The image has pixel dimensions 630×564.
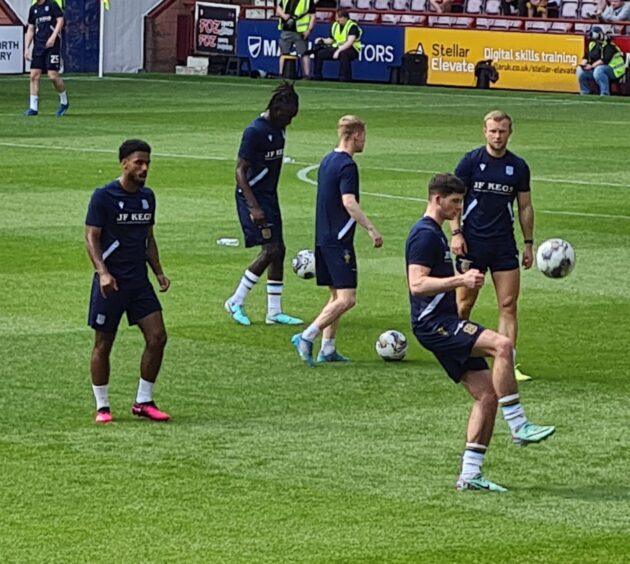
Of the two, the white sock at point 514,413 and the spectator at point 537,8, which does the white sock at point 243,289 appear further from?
the spectator at point 537,8

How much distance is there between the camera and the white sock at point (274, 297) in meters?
17.0

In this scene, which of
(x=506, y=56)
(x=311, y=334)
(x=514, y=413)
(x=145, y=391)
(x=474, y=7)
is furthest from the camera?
(x=474, y=7)

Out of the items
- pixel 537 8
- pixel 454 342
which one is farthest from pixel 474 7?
pixel 454 342

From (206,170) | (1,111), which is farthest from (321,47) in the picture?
(206,170)

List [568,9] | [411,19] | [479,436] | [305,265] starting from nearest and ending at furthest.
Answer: [479,436]
[305,265]
[568,9]
[411,19]

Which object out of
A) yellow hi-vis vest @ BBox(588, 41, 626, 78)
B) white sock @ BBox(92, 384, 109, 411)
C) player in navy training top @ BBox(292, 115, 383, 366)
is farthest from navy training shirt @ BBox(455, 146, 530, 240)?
yellow hi-vis vest @ BBox(588, 41, 626, 78)

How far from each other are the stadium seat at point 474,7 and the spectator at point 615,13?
396 centimetres

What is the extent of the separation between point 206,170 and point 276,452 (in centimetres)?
1623

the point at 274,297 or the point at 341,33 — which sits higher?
the point at 341,33

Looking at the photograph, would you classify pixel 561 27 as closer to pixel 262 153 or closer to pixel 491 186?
pixel 262 153

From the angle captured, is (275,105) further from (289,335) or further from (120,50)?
(120,50)

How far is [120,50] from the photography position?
173 ft

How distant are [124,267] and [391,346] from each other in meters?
3.10

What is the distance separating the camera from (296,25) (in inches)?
1901
